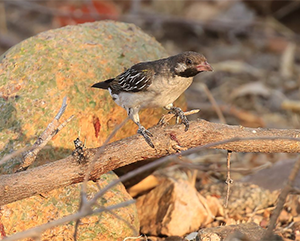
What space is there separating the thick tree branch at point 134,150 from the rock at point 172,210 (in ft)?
2.90

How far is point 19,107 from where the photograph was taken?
3.50 metres

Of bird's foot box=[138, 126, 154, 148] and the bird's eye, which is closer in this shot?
bird's foot box=[138, 126, 154, 148]

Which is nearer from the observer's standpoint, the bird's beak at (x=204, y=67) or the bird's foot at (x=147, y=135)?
the bird's foot at (x=147, y=135)

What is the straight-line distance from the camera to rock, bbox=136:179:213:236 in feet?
12.4

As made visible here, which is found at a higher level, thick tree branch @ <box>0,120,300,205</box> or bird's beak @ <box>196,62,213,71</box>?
bird's beak @ <box>196,62,213,71</box>

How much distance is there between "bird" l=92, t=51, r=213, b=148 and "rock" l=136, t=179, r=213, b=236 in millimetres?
810

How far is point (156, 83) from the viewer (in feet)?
11.4

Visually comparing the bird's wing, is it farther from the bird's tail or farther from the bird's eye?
the bird's eye

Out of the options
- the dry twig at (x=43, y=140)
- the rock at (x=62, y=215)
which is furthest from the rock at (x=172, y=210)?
the dry twig at (x=43, y=140)

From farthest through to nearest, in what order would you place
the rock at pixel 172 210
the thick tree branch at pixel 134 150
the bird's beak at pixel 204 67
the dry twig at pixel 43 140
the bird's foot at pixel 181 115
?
1. the rock at pixel 172 210
2. the bird's beak at pixel 204 67
3. the bird's foot at pixel 181 115
4. the dry twig at pixel 43 140
5. the thick tree branch at pixel 134 150

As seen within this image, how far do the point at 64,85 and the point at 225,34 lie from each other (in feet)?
19.5

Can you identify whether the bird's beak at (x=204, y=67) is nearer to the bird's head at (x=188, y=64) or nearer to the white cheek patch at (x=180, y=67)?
the bird's head at (x=188, y=64)

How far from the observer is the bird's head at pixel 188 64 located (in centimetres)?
338

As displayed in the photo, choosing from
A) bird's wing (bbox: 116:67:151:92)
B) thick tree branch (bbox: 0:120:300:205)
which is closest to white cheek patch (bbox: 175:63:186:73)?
bird's wing (bbox: 116:67:151:92)
